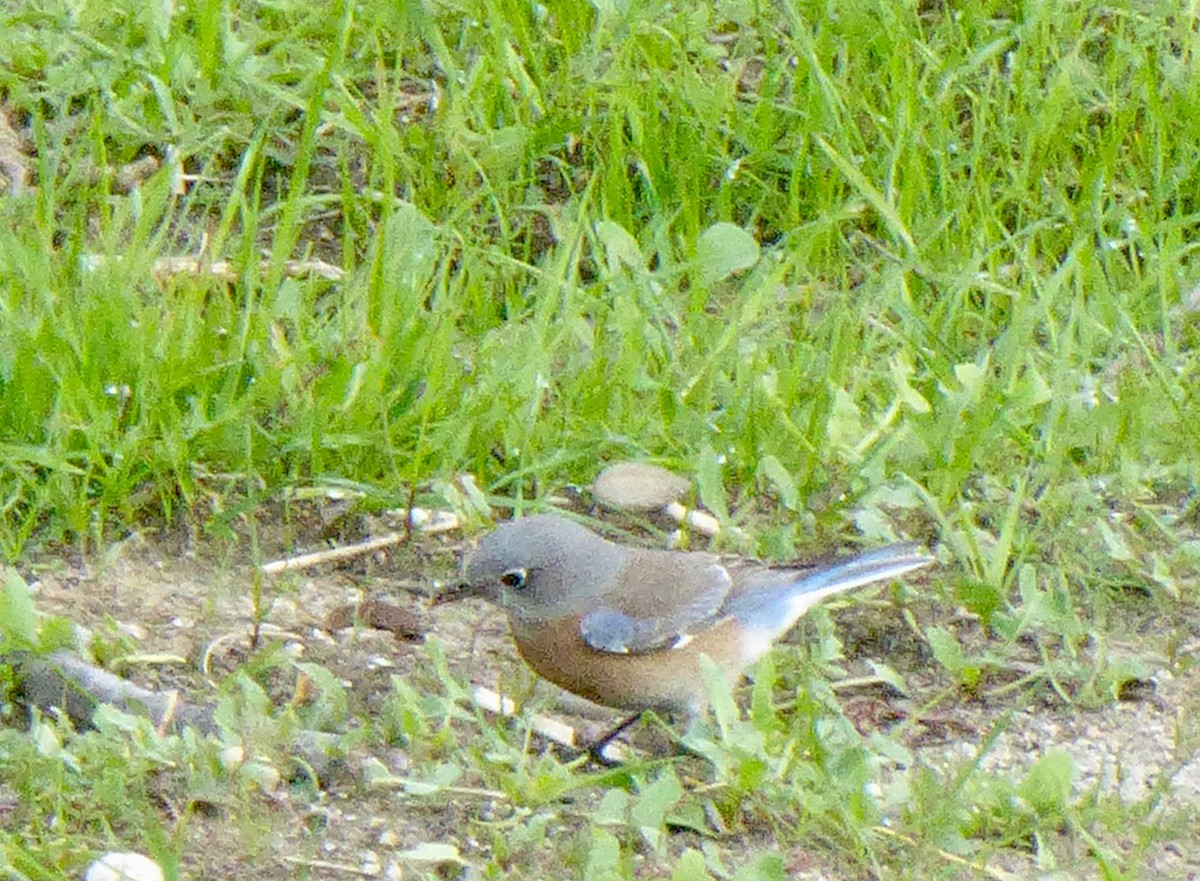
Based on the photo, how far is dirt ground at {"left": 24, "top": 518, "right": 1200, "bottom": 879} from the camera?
3.84 meters

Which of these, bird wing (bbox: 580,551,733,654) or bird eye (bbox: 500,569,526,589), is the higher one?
bird eye (bbox: 500,569,526,589)

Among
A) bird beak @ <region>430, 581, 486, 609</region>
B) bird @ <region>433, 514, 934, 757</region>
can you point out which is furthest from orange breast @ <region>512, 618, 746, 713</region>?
bird beak @ <region>430, 581, 486, 609</region>

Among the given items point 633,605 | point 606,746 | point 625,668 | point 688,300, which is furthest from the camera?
point 688,300

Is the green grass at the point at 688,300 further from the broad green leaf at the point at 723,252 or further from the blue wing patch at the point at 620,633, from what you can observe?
the blue wing patch at the point at 620,633

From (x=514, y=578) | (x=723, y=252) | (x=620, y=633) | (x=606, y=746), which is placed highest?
(x=723, y=252)

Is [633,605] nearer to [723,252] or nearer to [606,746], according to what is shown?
[606,746]

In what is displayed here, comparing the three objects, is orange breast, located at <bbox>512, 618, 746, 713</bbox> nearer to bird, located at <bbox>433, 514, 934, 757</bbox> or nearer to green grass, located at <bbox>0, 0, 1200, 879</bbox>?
bird, located at <bbox>433, 514, 934, 757</bbox>

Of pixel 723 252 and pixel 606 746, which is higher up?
pixel 723 252

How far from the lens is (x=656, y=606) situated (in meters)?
4.49

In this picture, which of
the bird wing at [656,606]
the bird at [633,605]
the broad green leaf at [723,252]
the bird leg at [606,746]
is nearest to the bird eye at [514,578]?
the bird at [633,605]

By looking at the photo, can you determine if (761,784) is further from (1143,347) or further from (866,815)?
(1143,347)

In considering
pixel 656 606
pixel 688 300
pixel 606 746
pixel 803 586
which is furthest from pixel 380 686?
pixel 688 300

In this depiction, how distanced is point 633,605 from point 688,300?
1409 mm

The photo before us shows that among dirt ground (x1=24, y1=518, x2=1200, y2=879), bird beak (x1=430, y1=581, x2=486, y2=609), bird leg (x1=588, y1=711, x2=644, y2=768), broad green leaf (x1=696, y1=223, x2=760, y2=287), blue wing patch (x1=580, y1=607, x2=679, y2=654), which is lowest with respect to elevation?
bird leg (x1=588, y1=711, x2=644, y2=768)
